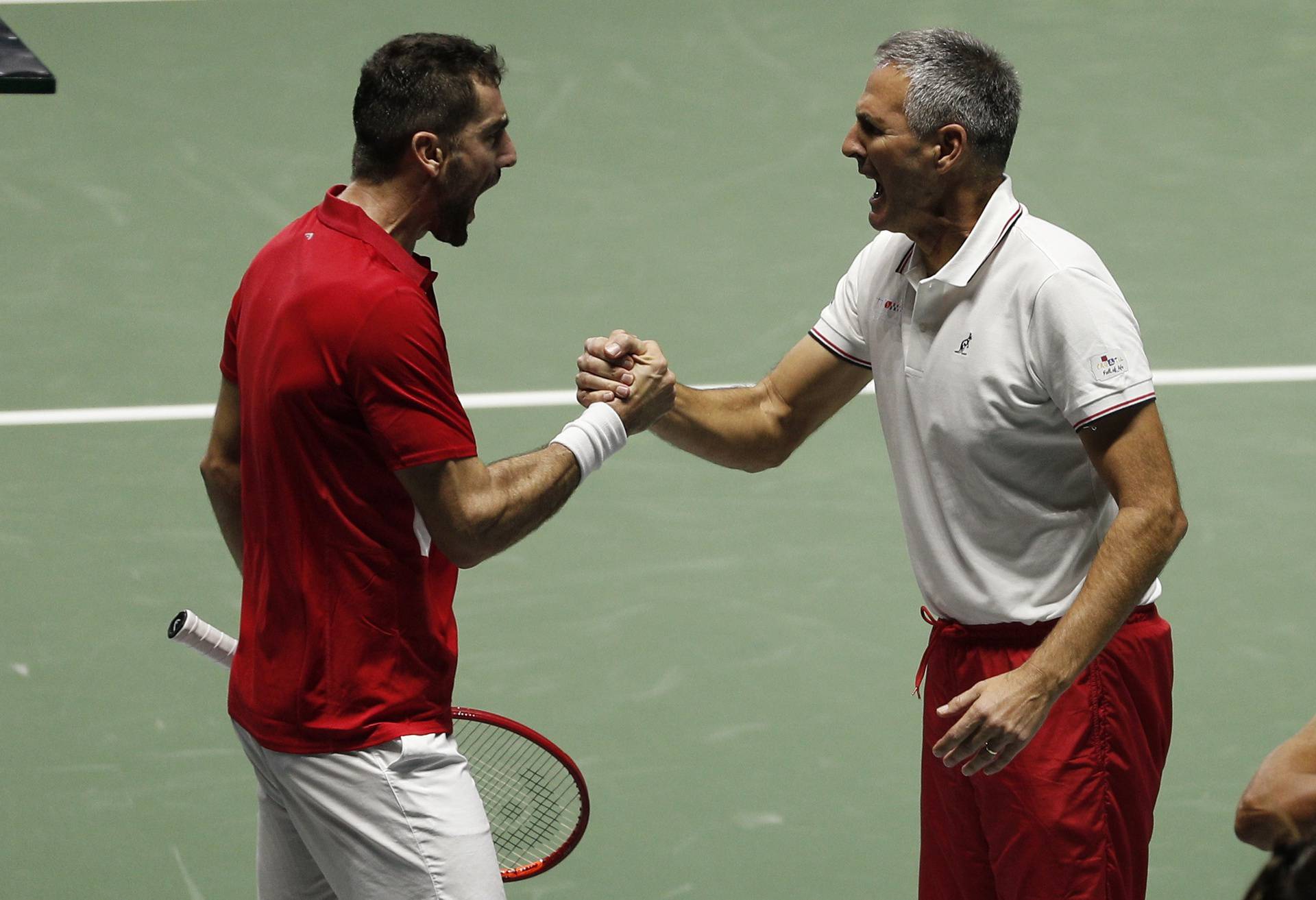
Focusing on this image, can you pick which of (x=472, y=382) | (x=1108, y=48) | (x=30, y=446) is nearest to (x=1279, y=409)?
(x=1108, y=48)

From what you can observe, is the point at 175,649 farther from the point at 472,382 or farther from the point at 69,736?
the point at 472,382

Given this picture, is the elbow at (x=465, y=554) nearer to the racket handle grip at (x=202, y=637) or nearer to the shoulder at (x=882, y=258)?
the racket handle grip at (x=202, y=637)

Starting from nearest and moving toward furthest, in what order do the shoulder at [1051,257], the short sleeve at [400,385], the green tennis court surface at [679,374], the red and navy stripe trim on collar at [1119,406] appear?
1. the short sleeve at [400,385]
2. the red and navy stripe trim on collar at [1119,406]
3. the shoulder at [1051,257]
4. the green tennis court surface at [679,374]

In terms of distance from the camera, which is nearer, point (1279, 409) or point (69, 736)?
point (69, 736)

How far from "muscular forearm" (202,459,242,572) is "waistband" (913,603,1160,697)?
1458mm

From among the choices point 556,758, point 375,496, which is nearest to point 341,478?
point 375,496

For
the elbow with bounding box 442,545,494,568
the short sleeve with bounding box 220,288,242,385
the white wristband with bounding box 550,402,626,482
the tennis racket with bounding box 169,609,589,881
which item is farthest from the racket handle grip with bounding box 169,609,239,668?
the white wristband with bounding box 550,402,626,482

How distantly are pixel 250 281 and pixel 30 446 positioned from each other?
3.19 metres

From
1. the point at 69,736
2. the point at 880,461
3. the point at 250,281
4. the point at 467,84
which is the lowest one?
the point at 69,736

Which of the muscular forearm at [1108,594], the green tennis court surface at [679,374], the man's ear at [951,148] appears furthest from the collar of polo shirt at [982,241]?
the green tennis court surface at [679,374]

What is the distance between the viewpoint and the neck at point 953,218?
3613mm

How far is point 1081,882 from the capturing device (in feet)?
11.7

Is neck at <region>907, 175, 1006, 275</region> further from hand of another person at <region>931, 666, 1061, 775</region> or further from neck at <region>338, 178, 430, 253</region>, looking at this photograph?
neck at <region>338, 178, 430, 253</region>

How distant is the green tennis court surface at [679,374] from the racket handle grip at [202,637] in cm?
129
